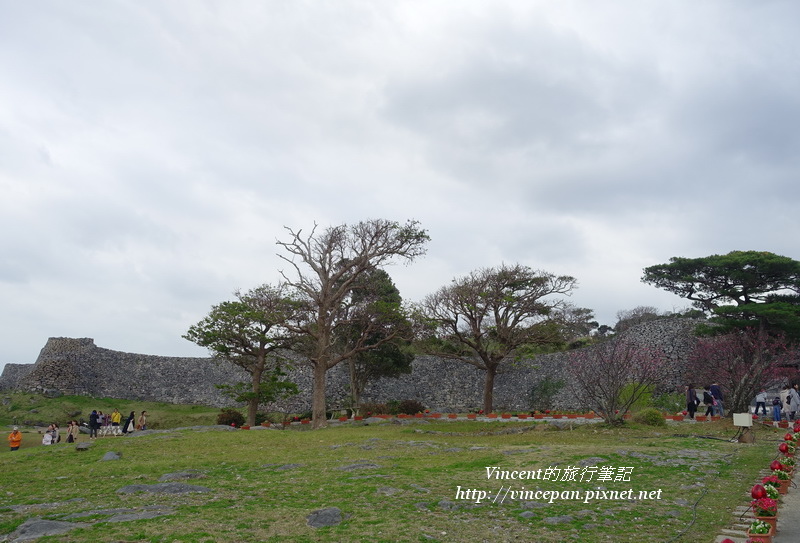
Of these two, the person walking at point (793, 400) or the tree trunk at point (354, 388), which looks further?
the tree trunk at point (354, 388)

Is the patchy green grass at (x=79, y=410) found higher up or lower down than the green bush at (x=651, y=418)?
lower down

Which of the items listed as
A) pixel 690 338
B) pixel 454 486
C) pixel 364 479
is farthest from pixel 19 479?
pixel 690 338

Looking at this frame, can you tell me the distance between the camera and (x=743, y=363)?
24266 mm

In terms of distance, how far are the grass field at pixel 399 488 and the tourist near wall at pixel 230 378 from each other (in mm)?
18624

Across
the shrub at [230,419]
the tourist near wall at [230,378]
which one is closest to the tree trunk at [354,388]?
the tourist near wall at [230,378]

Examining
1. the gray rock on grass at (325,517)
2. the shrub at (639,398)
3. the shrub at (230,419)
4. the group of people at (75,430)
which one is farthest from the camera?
the shrub at (230,419)

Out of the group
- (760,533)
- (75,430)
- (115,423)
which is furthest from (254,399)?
(760,533)

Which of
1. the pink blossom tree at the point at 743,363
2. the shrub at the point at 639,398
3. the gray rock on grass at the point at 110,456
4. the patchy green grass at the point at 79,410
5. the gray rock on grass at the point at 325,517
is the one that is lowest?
the patchy green grass at the point at 79,410

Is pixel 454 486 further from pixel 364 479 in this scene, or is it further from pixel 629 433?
pixel 629 433

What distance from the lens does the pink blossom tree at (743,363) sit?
69.6 feet

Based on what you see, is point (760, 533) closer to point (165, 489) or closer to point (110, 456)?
point (165, 489)

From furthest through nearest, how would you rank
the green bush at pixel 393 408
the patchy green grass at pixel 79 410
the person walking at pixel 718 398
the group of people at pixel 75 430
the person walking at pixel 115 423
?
the green bush at pixel 393 408, the patchy green grass at pixel 79 410, the person walking at pixel 115 423, the person walking at pixel 718 398, the group of people at pixel 75 430

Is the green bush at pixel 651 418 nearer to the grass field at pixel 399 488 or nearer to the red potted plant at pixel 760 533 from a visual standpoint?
the grass field at pixel 399 488

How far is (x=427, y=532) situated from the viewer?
716cm
